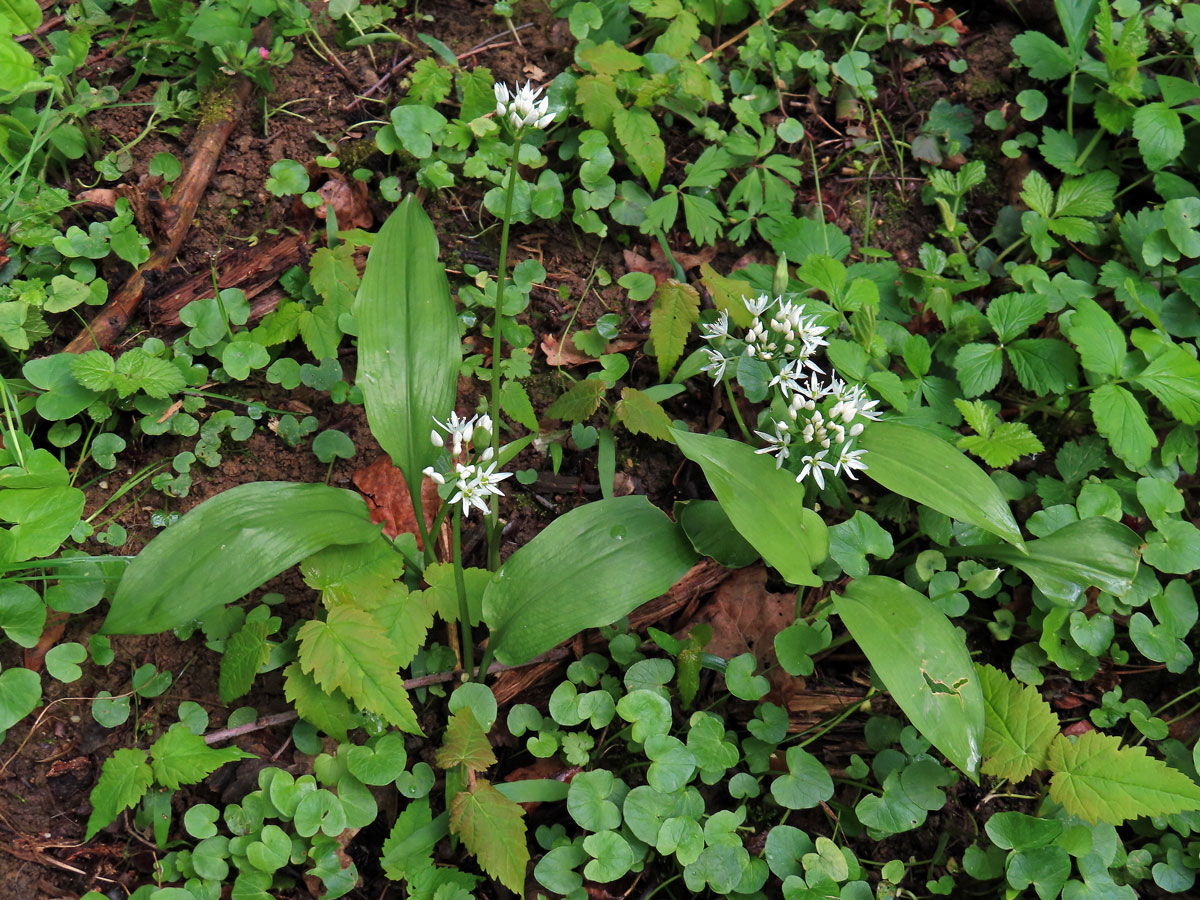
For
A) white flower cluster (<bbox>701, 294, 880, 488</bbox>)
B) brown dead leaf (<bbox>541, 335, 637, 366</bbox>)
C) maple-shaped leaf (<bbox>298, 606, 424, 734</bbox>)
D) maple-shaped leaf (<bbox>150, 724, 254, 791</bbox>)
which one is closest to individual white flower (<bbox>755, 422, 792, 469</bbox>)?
white flower cluster (<bbox>701, 294, 880, 488</bbox>)

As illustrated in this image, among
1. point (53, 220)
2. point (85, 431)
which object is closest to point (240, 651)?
point (85, 431)

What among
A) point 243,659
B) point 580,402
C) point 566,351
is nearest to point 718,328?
point 580,402

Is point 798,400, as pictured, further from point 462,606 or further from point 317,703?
point 317,703

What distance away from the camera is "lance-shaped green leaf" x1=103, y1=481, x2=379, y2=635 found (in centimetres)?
196

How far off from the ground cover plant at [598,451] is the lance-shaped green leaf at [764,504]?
12 mm

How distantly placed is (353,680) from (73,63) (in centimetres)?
245

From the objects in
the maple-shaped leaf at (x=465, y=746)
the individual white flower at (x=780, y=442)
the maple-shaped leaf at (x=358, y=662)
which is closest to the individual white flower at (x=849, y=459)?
the individual white flower at (x=780, y=442)

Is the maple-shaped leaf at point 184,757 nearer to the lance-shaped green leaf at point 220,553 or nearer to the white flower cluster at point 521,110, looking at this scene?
the lance-shaped green leaf at point 220,553

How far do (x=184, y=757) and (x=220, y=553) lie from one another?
53cm

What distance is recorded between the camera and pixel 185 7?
3.03m

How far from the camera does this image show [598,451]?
275 cm

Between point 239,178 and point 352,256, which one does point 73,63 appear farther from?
point 352,256

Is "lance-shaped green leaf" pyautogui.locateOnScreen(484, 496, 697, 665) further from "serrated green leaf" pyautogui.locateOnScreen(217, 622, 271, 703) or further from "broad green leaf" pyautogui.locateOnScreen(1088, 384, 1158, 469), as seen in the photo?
"broad green leaf" pyautogui.locateOnScreen(1088, 384, 1158, 469)

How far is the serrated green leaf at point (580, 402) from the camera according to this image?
2564mm
